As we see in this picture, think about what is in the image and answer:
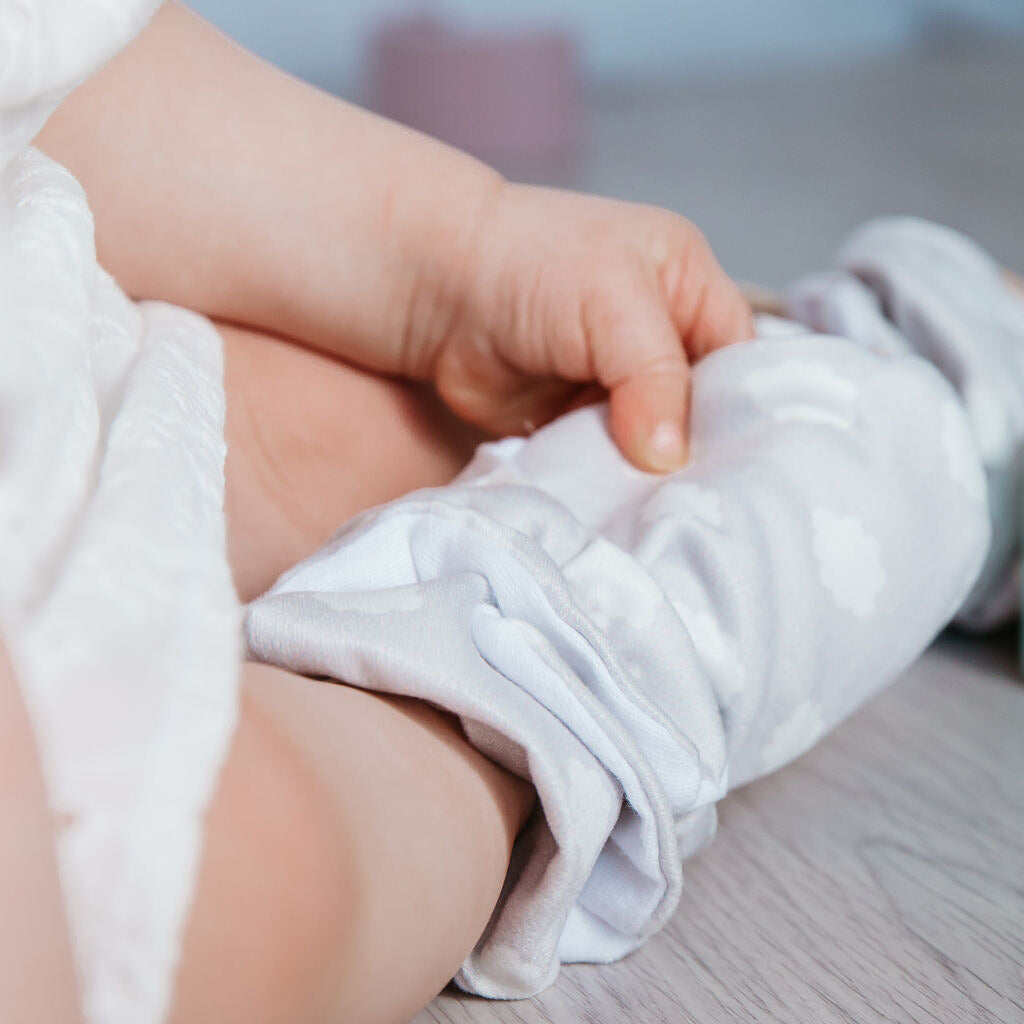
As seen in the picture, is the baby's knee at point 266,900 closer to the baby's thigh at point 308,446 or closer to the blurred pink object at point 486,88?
the baby's thigh at point 308,446

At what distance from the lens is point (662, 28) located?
3064 millimetres

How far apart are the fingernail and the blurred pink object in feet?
6.22

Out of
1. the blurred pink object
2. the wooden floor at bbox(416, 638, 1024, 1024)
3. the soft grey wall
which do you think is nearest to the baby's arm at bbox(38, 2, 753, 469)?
the wooden floor at bbox(416, 638, 1024, 1024)

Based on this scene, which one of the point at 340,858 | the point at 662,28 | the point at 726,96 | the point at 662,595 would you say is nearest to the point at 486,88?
the point at 726,96

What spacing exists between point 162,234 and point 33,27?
212mm

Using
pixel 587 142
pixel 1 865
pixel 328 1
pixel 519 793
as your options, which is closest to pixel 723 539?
pixel 519 793

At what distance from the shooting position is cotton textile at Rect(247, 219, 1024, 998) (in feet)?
1.12

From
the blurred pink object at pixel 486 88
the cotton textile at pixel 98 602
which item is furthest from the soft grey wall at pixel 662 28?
the cotton textile at pixel 98 602

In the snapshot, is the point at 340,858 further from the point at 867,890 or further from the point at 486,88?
the point at 486,88

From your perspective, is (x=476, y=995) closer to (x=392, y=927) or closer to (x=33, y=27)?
(x=392, y=927)

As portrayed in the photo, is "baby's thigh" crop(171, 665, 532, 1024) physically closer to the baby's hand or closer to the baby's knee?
the baby's knee

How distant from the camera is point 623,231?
53cm

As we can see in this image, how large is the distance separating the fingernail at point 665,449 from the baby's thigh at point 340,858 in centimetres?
16

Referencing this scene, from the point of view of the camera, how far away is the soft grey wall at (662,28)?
2.70m
